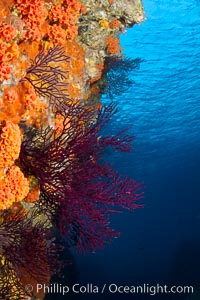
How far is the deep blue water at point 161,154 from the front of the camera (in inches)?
894

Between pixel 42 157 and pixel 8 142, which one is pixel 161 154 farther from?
pixel 8 142

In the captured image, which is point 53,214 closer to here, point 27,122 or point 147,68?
point 27,122

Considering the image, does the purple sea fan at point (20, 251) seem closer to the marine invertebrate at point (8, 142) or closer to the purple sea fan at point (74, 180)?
the purple sea fan at point (74, 180)

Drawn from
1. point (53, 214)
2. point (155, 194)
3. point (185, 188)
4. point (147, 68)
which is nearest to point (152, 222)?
point (155, 194)

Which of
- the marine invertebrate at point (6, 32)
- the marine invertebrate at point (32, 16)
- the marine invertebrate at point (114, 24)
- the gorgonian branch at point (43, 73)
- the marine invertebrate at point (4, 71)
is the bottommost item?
the marine invertebrate at point (4, 71)

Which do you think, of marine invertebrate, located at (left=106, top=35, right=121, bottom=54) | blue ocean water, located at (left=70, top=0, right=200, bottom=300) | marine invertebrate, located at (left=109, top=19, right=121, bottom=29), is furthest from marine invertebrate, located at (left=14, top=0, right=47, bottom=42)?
blue ocean water, located at (left=70, top=0, right=200, bottom=300)

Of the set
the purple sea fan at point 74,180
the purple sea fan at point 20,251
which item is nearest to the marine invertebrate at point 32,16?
the purple sea fan at point 74,180

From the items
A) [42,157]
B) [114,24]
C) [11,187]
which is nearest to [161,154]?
[114,24]

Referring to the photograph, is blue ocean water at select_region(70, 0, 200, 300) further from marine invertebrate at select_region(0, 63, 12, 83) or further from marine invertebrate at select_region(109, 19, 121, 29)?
marine invertebrate at select_region(0, 63, 12, 83)

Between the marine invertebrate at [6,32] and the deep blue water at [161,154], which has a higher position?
the deep blue water at [161,154]

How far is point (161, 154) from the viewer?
41844 mm

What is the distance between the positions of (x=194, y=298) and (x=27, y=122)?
17068 mm

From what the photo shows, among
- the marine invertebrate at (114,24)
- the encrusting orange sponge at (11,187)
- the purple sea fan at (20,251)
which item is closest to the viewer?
the encrusting orange sponge at (11,187)

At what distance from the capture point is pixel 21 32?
14.8 ft
